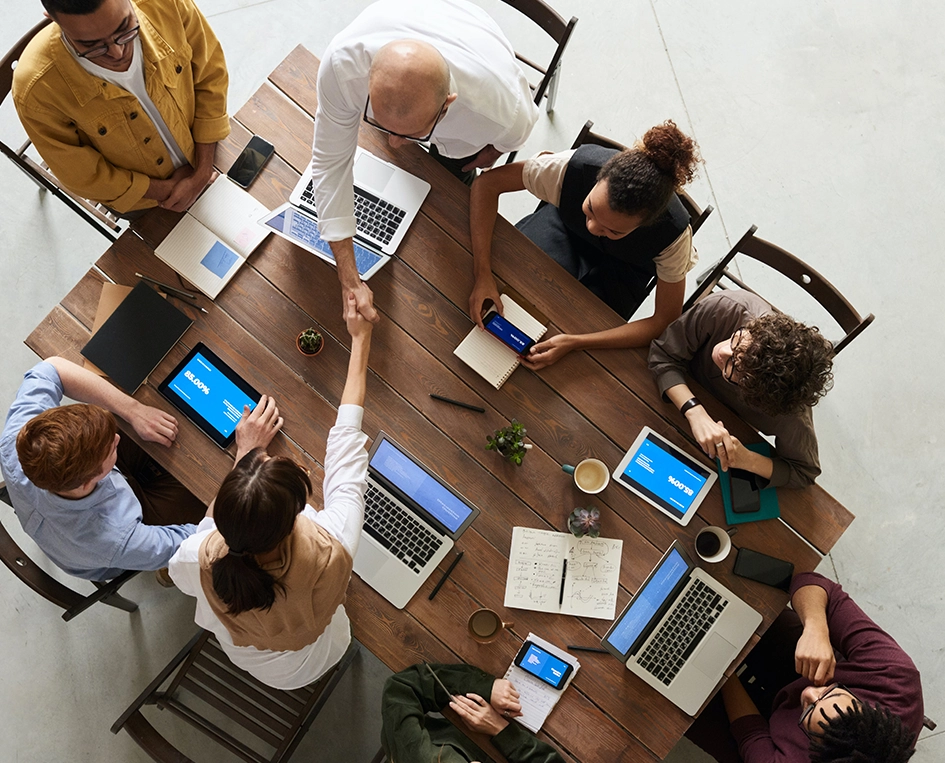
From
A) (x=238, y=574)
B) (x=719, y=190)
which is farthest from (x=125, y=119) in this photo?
(x=719, y=190)

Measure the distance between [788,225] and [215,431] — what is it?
269 centimetres

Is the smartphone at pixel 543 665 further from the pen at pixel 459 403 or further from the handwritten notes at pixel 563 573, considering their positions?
the pen at pixel 459 403

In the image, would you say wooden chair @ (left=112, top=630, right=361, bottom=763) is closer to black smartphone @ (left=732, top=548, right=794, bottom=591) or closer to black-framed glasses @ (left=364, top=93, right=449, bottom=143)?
black smartphone @ (left=732, top=548, right=794, bottom=591)

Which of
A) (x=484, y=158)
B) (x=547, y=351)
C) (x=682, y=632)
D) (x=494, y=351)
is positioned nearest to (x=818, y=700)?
(x=682, y=632)

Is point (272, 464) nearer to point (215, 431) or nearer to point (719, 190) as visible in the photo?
point (215, 431)

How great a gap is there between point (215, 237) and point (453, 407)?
0.92 m

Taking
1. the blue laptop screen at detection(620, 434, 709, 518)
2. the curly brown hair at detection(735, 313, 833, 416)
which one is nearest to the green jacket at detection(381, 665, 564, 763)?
the blue laptop screen at detection(620, 434, 709, 518)

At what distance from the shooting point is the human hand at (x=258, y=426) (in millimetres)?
2049

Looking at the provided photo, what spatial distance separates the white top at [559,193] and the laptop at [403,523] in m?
0.95

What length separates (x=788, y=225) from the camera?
3.29 metres

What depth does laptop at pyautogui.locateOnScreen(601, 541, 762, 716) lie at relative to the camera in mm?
2031

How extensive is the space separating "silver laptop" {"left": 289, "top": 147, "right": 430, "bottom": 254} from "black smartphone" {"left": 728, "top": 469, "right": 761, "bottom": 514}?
4.19 feet

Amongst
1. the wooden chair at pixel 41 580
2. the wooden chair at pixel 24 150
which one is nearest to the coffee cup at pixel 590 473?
the wooden chair at pixel 41 580

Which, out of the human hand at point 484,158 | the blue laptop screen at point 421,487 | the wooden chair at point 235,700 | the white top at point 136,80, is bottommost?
the wooden chair at point 235,700
